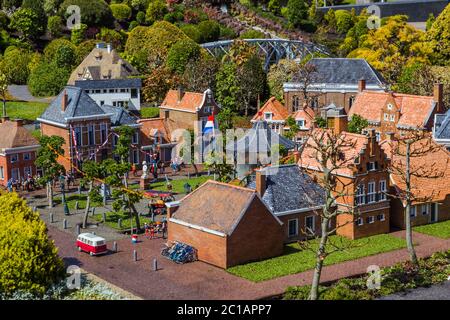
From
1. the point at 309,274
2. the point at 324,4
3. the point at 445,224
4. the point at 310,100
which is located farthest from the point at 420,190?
the point at 324,4

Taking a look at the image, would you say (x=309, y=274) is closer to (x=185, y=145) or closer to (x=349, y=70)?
(x=185, y=145)

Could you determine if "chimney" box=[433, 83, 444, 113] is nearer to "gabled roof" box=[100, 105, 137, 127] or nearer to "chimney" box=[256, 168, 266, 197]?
"gabled roof" box=[100, 105, 137, 127]

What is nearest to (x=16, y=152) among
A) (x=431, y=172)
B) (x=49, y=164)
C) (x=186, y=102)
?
(x=49, y=164)

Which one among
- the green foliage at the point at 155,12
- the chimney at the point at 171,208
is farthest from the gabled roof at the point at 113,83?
the chimney at the point at 171,208

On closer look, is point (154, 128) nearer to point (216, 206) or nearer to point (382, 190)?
point (382, 190)

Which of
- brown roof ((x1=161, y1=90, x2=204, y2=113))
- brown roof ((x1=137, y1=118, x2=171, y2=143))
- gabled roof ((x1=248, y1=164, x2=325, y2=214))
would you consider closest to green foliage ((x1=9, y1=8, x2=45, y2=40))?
brown roof ((x1=161, y1=90, x2=204, y2=113))

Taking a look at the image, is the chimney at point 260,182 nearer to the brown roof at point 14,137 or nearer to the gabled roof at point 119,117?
the brown roof at point 14,137
